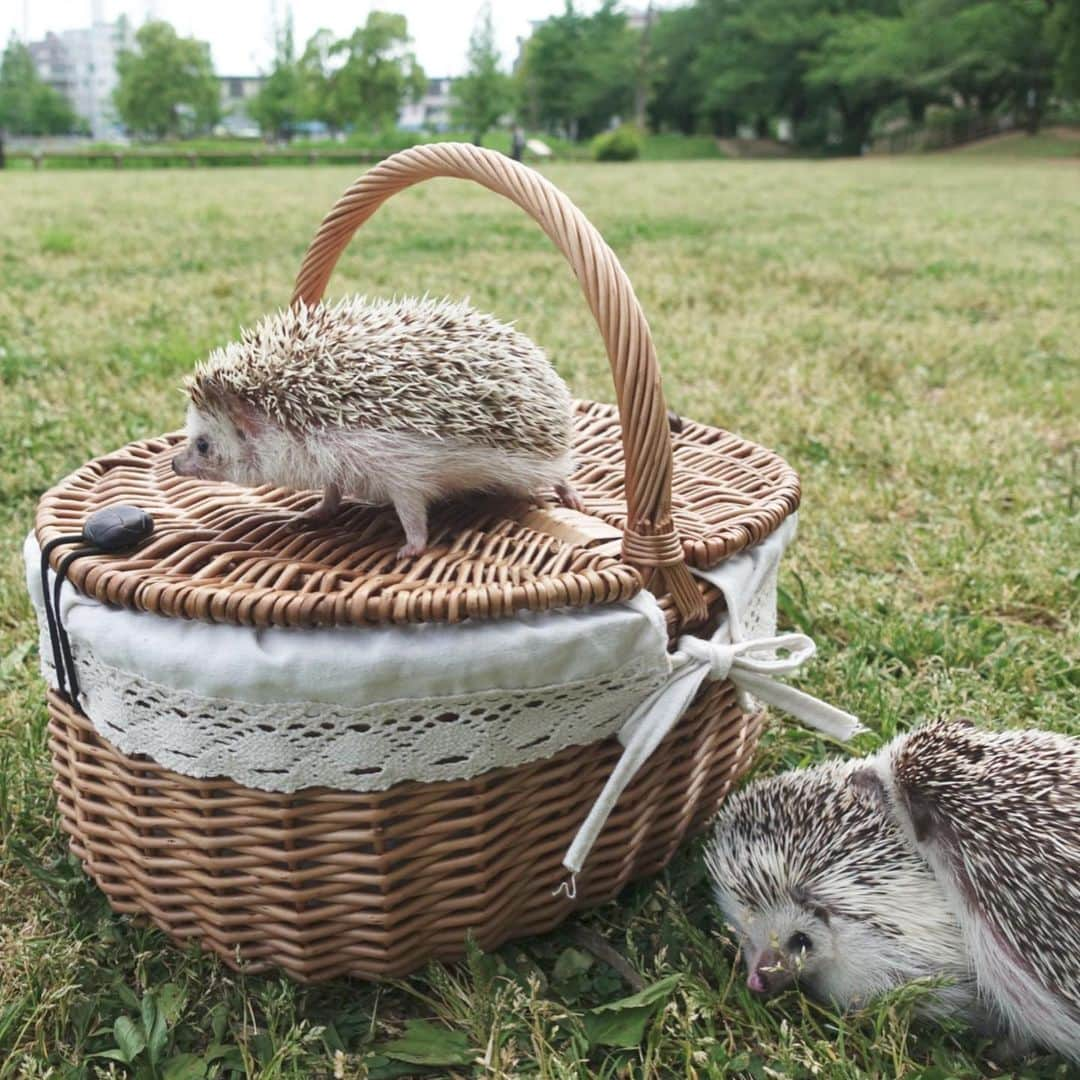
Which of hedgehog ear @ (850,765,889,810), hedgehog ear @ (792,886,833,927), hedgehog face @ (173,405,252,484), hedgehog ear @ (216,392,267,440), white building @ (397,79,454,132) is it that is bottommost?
hedgehog ear @ (792,886,833,927)

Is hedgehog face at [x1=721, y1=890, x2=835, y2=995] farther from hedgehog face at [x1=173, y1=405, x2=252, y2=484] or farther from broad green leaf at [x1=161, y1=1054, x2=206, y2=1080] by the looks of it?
hedgehog face at [x1=173, y1=405, x2=252, y2=484]

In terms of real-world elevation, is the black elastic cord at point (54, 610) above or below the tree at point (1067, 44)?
below

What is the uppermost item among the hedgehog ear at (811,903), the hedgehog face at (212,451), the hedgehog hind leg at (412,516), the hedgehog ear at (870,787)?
the hedgehog face at (212,451)

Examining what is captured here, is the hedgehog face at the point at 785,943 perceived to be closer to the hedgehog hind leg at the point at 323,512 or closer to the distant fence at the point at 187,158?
the hedgehog hind leg at the point at 323,512

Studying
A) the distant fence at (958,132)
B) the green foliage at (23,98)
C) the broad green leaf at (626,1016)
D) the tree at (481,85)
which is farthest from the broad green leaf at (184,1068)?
the green foliage at (23,98)

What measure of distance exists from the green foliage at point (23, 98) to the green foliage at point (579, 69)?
36451mm

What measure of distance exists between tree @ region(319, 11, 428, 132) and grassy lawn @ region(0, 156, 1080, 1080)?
51.7m

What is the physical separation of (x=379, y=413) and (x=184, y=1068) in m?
1.12

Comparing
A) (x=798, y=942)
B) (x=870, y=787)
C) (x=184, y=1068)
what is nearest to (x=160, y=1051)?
(x=184, y=1068)

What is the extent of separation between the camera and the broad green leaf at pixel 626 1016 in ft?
5.89

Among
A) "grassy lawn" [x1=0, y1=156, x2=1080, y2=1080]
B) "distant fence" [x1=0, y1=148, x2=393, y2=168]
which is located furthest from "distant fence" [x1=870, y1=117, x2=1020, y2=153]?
"grassy lawn" [x1=0, y1=156, x2=1080, y2=1080]

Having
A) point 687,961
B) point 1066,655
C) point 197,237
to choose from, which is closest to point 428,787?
point 687,961

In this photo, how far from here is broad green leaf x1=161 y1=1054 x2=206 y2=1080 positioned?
67.8 inches

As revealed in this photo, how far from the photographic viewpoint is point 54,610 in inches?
74.5
